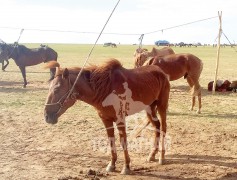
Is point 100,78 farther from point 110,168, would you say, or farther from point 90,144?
point 90,144

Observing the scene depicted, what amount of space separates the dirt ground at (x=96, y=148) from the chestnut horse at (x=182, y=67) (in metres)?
1.21

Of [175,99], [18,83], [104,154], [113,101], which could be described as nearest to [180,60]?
[175,99]

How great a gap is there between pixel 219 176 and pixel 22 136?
4.39 metres

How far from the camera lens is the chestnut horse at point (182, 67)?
1061cm

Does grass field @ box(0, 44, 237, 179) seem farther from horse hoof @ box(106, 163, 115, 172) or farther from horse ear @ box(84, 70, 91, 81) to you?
horse ear @ box(84, 70, 91, 81)

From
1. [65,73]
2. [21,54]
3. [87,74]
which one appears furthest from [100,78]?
[21,54]

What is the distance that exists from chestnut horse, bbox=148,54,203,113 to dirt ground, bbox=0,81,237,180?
1209 millimetres

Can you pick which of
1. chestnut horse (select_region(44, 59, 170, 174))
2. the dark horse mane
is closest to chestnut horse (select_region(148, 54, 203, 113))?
chestnut horse (select_region(44, 59, 170, 174))

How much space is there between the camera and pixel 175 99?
1259 centimetres

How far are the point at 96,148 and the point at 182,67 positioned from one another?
525 cm

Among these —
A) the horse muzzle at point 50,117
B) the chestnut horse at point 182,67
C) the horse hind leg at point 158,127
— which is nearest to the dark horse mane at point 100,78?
the horse muzzle at point 50,117

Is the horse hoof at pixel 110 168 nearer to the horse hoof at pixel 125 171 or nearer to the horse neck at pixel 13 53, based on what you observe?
the horse hoof at pixel 125 171

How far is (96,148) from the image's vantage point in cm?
669

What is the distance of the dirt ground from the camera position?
5.36m
